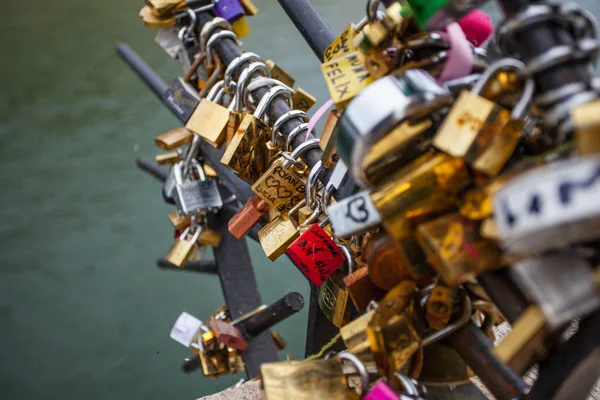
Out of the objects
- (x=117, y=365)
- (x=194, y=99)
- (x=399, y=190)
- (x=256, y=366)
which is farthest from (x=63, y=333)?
(x=399, y=190)

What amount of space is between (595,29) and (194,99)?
0.68 m

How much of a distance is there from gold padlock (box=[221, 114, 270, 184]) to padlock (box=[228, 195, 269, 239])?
35 mm

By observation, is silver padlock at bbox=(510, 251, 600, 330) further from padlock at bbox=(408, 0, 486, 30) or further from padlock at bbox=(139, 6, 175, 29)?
padlock at bbox=(139, 6, 175, 29)

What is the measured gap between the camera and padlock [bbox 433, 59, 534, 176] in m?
0.38

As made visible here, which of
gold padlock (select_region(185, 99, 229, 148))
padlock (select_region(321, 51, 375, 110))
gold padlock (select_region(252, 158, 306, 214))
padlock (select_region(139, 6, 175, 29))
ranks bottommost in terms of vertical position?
gold padlock (select_region(252, 158, 306, 214))

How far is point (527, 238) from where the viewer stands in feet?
1.09

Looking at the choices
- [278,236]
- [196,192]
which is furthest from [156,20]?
[278,236]

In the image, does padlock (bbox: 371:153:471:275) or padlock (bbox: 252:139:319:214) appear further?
padlock (bbox: 252:139:319:214)

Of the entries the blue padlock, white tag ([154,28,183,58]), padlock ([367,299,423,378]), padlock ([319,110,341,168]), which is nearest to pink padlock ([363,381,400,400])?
padlock ([367,299,423,378])

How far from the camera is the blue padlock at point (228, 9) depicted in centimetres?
101

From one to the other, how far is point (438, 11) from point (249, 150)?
1.28 ft

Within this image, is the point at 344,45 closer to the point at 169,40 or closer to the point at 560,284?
the point at 560,284

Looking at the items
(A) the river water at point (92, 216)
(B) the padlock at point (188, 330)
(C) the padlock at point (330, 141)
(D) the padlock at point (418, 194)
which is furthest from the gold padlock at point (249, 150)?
(A) the river water at point (92, 216)

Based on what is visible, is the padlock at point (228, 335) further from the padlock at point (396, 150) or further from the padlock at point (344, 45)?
the padlock at point (396, 150)
